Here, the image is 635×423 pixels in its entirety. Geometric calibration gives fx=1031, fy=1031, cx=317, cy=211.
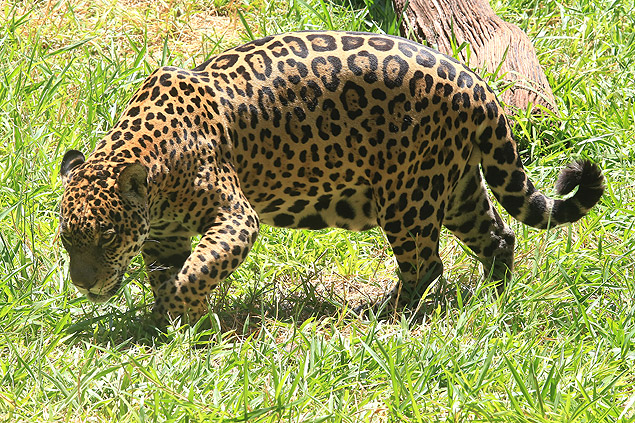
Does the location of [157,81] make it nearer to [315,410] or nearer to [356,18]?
[315,410]

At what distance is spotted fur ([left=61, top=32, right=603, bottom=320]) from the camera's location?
598 centimetres

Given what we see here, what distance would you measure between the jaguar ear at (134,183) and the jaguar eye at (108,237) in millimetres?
216

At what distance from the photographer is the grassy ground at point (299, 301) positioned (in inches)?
214

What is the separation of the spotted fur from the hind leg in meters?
0.02

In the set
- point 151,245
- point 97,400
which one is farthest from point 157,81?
point 97,400

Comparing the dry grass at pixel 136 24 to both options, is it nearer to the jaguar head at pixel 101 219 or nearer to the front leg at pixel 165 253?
the front leg at pixel 165 253

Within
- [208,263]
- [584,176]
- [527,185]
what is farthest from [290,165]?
[584,176]

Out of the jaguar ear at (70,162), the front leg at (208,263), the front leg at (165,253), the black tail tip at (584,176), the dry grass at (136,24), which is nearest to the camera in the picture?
the front leg at (208,263)

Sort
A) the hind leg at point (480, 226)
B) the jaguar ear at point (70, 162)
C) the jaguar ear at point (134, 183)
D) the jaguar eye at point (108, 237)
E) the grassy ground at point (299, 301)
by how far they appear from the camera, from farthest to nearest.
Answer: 1. the hind leg at point (480, 226)
2. the jaguar ear at point (70, 162)
3. the jaguar eye at point (108, 237)
4. the jaguar ear at point (134, 183)
5. the grassy ground at point (299, 301)

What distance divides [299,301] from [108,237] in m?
1.56

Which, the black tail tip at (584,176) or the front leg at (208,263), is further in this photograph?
the black tail tip at (584,176)

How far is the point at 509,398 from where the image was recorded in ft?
17.6

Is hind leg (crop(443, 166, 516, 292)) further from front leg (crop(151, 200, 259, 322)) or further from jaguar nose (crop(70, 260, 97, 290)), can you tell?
jaguar nose (crop(70, 260, 97, 290))

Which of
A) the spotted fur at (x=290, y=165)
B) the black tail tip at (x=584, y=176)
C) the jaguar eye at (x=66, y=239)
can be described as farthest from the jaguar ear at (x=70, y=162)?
the black tail tip at (x=584, y=176)
